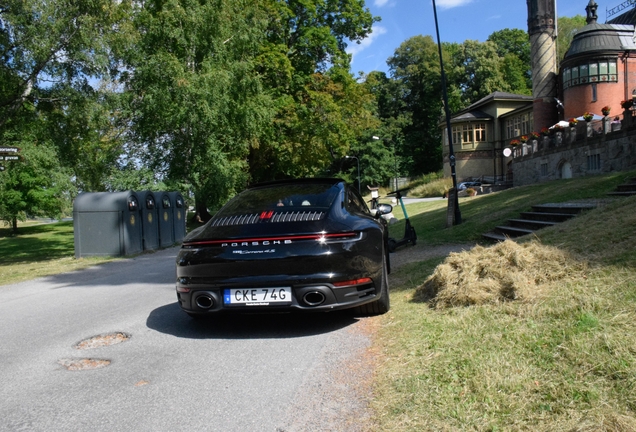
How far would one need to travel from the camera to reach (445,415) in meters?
2.93

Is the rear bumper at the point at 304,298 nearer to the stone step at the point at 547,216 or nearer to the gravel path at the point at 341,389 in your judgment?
the gravel path at the point at 341,389

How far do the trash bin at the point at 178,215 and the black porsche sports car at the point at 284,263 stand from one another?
14.9m

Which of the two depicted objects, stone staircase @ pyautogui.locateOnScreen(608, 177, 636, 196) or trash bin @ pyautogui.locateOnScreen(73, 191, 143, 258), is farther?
trash bin @ pyautogui.locateOnScreen(73, 191, 143, 258)

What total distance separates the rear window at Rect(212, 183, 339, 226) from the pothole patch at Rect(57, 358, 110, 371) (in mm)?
1721

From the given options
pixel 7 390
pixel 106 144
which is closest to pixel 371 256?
pixel 7 390

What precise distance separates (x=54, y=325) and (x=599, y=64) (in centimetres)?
4685

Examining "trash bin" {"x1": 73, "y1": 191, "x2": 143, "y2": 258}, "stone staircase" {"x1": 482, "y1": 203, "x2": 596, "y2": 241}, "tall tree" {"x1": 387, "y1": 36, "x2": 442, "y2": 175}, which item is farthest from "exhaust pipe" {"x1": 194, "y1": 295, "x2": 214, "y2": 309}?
"tall tree" {"x1": 387, "y1": 36, "x2": 442, "y2": 175}

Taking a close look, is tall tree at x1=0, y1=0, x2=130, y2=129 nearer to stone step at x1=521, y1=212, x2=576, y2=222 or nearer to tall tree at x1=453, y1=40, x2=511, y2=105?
stone step at x1=521, y1=212, x2=576, y2=222

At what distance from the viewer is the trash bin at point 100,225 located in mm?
15750

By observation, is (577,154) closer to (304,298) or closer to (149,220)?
(149,220)

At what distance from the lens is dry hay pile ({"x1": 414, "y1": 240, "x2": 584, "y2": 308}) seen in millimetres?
4867

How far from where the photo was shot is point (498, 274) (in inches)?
204

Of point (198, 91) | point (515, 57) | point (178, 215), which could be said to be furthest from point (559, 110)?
point (178, 215)

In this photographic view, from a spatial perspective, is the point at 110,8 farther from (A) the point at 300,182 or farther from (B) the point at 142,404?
(B) the point at 142,404
